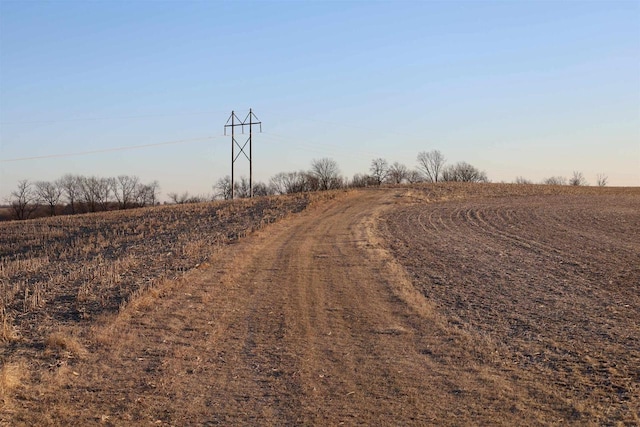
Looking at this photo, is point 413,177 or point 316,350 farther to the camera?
point 413,177

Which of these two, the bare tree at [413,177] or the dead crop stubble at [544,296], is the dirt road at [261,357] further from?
the bare tree at [413,177]

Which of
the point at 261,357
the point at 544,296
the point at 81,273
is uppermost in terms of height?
the point at 81,273

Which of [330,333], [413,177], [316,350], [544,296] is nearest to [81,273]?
[330,333]

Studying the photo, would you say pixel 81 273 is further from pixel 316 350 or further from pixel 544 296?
pixel 544 296

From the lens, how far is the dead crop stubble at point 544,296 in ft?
26.5

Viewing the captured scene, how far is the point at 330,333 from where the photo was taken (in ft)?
36.5

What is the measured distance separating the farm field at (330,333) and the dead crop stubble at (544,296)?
→ 0.05m

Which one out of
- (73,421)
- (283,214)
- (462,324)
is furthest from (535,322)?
(283,214)

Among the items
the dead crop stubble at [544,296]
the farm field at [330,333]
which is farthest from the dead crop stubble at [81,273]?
the dead crop stubble at [544,296]

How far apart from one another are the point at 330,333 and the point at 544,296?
18.6ft

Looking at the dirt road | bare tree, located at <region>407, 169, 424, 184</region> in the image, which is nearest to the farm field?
the dirt road

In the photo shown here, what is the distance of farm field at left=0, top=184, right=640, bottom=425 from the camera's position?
7.54 meters

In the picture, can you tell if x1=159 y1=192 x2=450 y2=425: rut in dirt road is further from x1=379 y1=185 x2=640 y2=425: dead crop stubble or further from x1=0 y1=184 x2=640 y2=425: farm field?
x1=379 y1=185 x2=640 y2=425: dead crop stubble

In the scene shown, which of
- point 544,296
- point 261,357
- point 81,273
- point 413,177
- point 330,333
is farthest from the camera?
point 413,177
